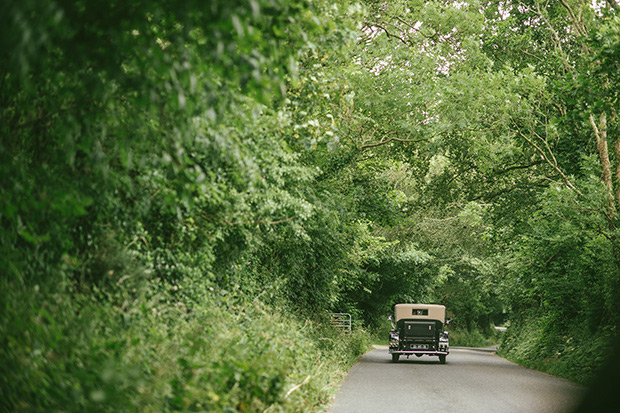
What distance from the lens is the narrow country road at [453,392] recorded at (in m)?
10.4

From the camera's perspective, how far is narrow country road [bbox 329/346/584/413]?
1042cm

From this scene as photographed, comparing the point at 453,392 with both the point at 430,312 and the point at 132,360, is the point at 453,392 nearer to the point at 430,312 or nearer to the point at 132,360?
the point at 132,360

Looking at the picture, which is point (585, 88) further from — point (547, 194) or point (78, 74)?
point (78, 74)

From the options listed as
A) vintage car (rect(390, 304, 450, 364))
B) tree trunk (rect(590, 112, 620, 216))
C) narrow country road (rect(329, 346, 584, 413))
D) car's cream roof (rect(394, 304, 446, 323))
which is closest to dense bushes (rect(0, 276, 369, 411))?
narrow country road (rect(329, 346, 584, 413))

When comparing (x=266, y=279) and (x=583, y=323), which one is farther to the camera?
(x=583, y=323)

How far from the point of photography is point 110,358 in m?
5.77

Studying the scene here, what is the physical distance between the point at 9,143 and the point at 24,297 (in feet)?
6.21

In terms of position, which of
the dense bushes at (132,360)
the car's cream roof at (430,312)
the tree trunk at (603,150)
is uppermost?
the tree trunk at (603,150)

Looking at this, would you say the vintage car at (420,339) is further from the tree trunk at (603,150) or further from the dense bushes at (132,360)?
the dense bushes at (132,360)

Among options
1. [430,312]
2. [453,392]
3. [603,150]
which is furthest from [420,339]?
[453,392]

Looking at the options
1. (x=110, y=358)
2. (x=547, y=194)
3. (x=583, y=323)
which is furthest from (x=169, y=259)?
(x=583, y=323)

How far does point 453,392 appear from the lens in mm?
12711

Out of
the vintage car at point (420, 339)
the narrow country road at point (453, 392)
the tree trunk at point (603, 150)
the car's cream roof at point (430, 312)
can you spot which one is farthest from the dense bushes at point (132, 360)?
the car's cream roof at point (430, 312)

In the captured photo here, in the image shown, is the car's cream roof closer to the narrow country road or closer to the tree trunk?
the narrow country road
